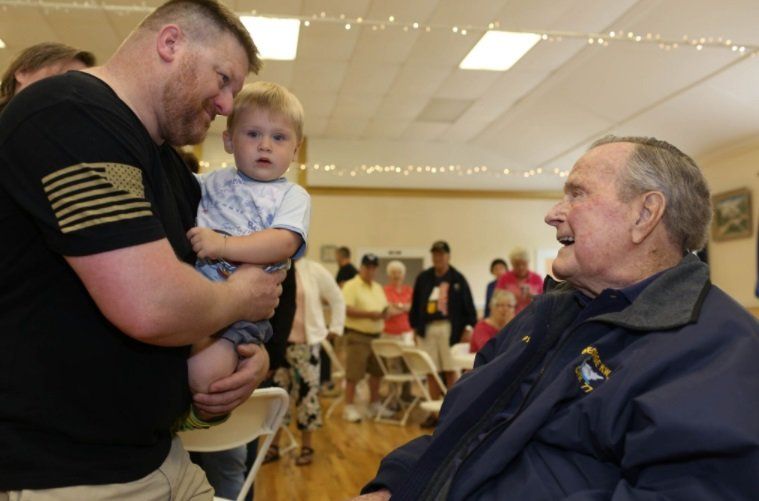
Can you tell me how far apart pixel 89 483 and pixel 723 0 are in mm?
6774

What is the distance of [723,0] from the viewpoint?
6.23 metres

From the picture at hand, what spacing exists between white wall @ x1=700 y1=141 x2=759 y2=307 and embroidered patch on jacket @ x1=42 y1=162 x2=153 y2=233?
31.5 feet

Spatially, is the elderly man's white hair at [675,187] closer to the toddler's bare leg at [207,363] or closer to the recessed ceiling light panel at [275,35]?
the toddler's bare leg at [207,363]

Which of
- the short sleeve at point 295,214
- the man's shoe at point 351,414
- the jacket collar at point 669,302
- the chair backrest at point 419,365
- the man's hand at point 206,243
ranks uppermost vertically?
the short sleeve at point 295,214

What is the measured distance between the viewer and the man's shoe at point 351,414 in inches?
282

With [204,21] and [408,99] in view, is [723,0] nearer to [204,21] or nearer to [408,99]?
[408,99]

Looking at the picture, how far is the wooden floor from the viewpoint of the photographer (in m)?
4.38

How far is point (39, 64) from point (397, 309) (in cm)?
619

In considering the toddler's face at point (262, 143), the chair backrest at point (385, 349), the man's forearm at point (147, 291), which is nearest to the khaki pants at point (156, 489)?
the man's forearm at point (147, 291)

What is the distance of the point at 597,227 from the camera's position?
5.43 feet

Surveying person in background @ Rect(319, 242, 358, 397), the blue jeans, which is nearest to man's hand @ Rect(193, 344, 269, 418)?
the blue jeans

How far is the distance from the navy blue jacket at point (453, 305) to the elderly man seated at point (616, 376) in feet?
18.6

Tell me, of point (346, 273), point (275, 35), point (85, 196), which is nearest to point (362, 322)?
point (346, 273)

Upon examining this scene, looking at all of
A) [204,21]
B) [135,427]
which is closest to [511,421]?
[135,427]
